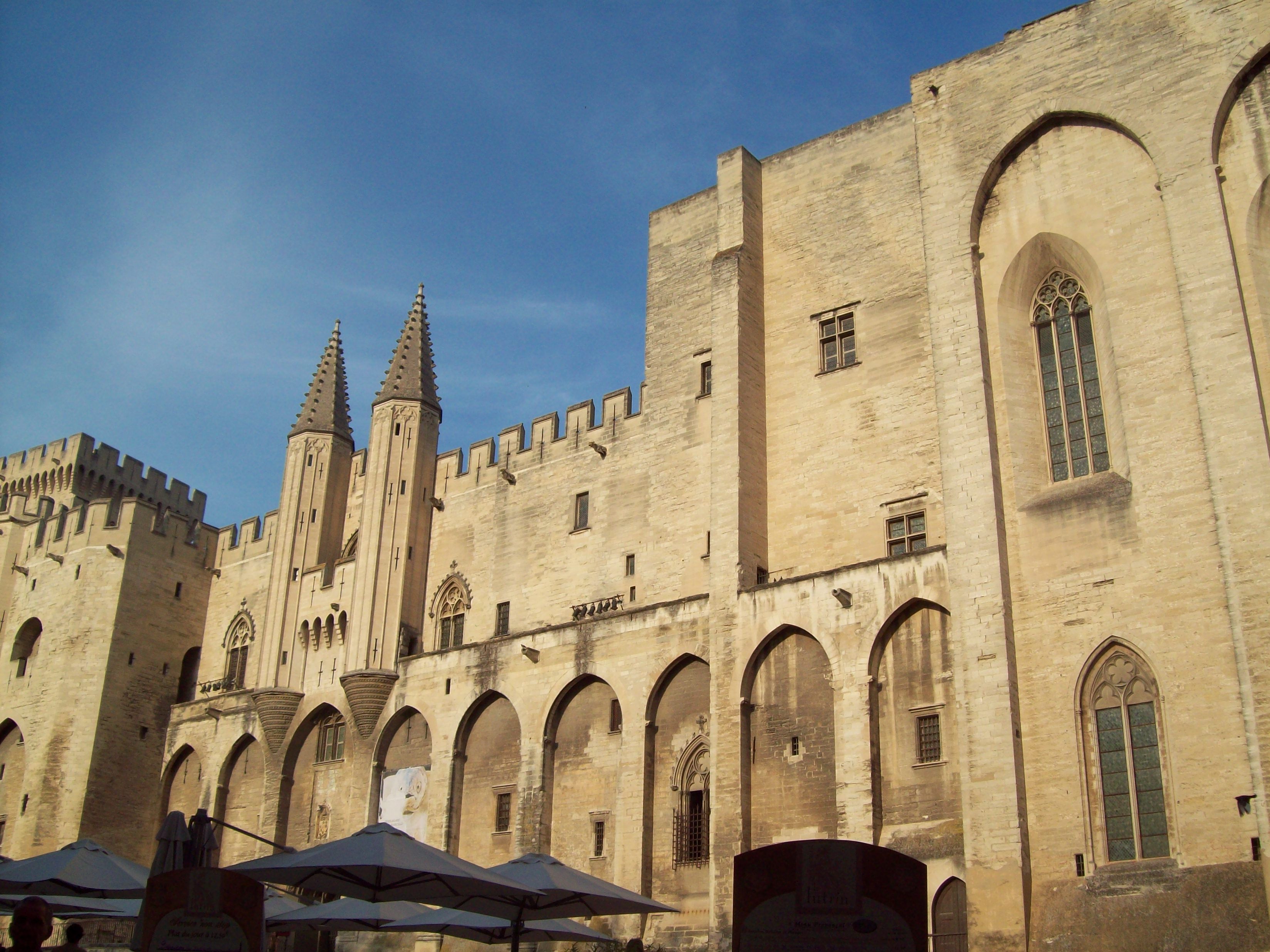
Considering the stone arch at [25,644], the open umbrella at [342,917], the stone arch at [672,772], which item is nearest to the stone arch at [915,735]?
the stone arch at [672,772]

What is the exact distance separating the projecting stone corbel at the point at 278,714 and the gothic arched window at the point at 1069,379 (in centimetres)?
1749

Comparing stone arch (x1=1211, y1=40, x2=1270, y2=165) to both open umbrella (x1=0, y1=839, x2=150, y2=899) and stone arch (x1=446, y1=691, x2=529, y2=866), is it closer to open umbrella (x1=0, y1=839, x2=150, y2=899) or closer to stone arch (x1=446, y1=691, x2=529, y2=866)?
stone arch (x1=446, y1=691, x2=529, y2=866)

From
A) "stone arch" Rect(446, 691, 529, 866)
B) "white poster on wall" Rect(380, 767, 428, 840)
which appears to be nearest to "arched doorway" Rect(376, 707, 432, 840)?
"white poster on wall" Rect(380, 767, 428, 840)

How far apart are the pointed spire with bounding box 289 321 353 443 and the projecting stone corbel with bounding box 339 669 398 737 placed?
7.66 metres

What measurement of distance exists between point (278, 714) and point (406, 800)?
457 centimetres

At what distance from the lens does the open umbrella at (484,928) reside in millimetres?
15336

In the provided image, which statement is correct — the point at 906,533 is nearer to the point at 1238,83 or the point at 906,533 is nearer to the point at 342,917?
the point at 1238,83

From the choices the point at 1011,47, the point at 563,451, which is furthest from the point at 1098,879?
the point at 563,451

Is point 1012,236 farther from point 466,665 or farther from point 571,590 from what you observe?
point 466,665

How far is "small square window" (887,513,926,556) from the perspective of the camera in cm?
2095

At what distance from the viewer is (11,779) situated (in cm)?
3188

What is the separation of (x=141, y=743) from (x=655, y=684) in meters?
15.7

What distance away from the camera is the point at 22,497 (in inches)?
1459

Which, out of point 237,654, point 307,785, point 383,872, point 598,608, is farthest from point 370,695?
point 383,872
